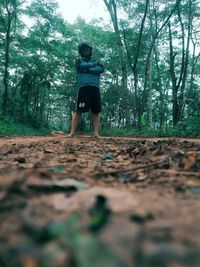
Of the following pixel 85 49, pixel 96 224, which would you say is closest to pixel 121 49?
pixel 85 49

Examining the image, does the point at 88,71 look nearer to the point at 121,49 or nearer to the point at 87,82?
the point at 87,82

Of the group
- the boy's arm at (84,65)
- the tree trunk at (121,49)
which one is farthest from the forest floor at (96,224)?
the tree trunk at (121,49)

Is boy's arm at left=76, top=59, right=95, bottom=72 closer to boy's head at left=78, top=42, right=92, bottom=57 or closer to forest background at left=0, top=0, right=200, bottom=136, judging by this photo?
boy's head at left=78, top=42, right=92, bottom=57

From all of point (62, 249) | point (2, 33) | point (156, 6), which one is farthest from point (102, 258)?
point (2, 33)

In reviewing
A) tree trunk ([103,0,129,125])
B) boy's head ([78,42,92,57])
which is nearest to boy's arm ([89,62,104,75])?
boy's head ([78,42,92,57])

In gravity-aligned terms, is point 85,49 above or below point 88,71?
above

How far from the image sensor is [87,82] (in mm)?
5629

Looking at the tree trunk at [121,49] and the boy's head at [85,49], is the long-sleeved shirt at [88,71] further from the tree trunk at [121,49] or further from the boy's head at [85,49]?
the tree trunk at [121,49]

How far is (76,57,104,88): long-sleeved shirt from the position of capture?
18.0 feet

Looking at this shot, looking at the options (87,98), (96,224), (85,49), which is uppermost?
(85,49)

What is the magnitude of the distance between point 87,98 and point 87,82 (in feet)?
0.89

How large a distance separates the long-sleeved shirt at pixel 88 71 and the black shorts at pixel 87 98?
0.08m

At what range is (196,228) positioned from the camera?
2.74ft

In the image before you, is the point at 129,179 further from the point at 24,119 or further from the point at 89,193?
the point at 24,119
